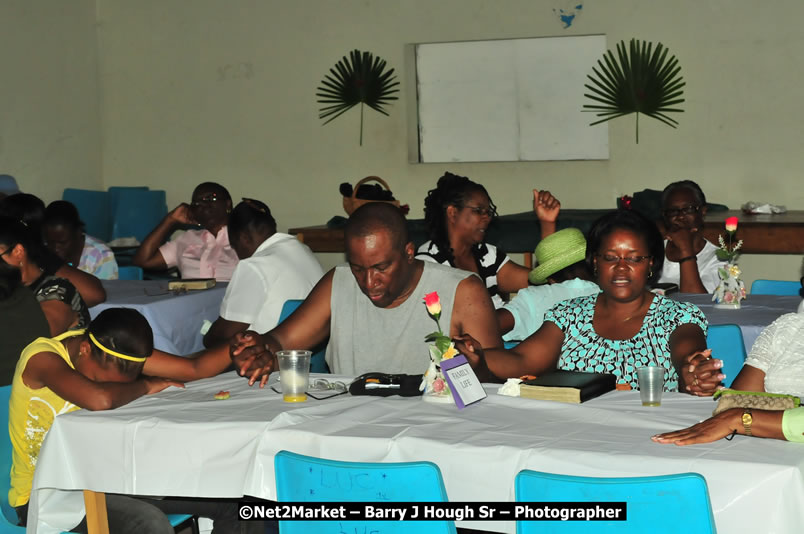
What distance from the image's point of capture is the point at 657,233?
307 centimetres

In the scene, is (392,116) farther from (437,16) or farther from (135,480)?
(135,480)

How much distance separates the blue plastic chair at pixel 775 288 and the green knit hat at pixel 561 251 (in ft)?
5.43

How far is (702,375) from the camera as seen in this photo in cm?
257

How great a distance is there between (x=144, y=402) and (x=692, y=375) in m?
1.53

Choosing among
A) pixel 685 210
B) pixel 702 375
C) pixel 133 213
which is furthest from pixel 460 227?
pixel 133 213

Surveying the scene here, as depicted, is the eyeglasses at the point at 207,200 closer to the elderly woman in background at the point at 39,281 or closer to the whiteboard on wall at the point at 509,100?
the elderly woman in background at the point at 39,281

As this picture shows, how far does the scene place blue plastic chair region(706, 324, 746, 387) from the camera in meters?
3.32

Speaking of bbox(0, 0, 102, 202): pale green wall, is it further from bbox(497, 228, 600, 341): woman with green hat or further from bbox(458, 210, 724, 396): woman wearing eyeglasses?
bbox(458, 210, 724, 396): woman wearing eyeglasses

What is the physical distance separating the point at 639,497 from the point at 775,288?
3.52m

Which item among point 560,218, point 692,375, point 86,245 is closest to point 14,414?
point 692,375

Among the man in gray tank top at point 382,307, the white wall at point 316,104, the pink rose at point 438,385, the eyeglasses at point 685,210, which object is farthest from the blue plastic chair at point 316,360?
the white wall at point 316,104

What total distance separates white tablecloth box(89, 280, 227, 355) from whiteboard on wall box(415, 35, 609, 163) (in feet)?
13.5

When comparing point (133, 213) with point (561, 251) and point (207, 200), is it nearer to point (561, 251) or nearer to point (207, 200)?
point (207, 200)

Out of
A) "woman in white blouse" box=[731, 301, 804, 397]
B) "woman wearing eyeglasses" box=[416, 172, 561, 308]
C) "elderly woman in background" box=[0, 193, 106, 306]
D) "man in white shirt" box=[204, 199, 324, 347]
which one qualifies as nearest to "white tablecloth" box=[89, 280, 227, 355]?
"elderly woman in background" box=[0, 193, 106, 306]
